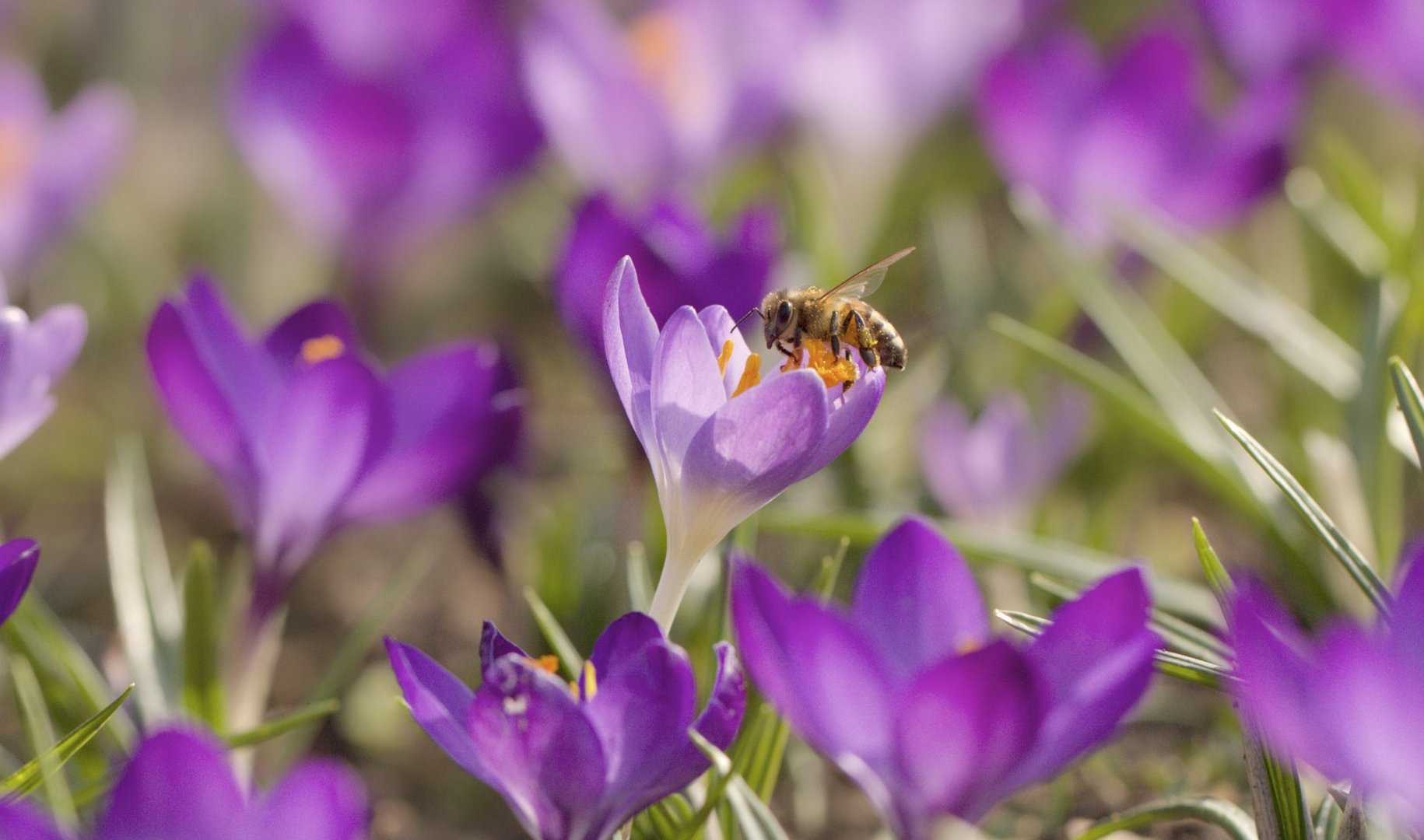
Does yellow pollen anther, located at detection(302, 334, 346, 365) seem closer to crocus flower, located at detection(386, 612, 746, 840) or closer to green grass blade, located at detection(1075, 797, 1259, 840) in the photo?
crocus flower, located at detection(386, 612, 746, 840)

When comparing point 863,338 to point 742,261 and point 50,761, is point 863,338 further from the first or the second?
point 50,761

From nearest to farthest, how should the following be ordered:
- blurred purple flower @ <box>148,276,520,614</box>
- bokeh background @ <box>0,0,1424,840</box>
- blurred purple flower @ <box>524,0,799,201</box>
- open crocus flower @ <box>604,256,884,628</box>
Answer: open crocus flower @ <box>604,256,884,628</box> → blurred purple flower @ <box>148,276,520,614</box> → bokeh background @ <box>0,0,1424,840</box> → blurred purple flower @ <box>524,0,799,201</box>

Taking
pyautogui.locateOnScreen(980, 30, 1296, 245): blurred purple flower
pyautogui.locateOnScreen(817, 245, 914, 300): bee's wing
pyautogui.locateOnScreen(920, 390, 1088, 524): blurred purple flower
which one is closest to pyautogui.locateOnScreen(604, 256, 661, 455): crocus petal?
pyautogui.locateOnScreen(817, 245, 914, 300): bee's wing

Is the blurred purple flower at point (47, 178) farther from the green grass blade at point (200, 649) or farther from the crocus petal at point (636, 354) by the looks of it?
the crocus petal at point (636, 354)

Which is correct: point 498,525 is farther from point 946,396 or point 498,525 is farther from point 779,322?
point 946,396

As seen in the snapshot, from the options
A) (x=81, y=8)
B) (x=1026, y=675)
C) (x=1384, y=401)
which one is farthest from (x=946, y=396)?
(x=81, y=8)

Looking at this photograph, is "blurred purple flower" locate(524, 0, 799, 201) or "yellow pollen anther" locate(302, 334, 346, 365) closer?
"yellow pollen anther" locate(302, 334, 346, 365)

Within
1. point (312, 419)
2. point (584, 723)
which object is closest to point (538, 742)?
point (584, 723)
